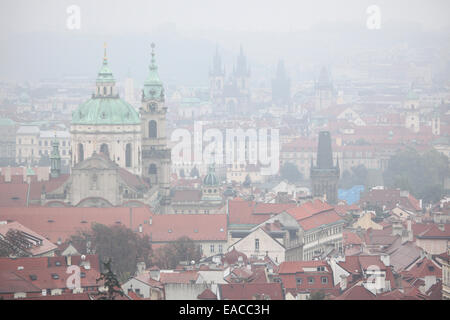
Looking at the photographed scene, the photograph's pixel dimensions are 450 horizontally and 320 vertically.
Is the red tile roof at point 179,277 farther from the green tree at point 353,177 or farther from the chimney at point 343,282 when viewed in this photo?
the green tree at point 353,177

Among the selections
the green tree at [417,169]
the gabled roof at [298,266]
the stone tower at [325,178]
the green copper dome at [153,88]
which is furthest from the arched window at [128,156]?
the gabled roof at [298,266]

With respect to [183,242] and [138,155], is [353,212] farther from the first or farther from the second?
[183,242]

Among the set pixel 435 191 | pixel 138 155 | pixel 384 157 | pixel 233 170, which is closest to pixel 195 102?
pixel 384 157

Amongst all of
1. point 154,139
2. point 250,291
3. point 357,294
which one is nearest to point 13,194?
point 154,139

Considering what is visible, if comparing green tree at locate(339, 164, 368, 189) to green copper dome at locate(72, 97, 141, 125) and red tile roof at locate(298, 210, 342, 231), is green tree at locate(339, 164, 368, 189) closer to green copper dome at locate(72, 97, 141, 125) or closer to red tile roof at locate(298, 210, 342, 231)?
green copper dome at locate(72, 97, 141, 125)

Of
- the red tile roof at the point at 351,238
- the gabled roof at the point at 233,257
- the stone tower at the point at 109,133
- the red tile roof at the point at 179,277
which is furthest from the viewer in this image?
the stone tower at the point at 109,133

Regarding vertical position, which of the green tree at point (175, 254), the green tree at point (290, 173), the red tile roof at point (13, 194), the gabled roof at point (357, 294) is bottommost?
the green tree at point (290, 173)

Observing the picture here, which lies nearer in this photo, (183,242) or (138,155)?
(183,242)
